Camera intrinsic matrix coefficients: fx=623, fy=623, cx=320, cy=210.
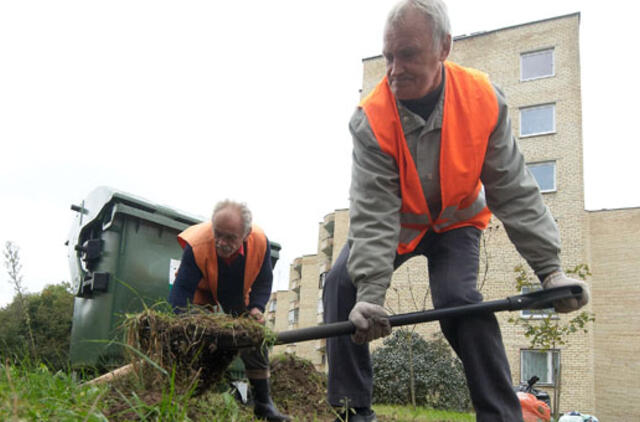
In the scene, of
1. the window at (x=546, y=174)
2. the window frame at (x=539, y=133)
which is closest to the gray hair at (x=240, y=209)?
the window at (x=546, y=174)

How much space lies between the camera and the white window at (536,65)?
2609 cm

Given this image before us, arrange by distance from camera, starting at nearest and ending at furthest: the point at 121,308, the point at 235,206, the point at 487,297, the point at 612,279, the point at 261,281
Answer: the point at 235,206
the point at 261,281
the point at 121,308
the point at 487,297
the point at 612,279

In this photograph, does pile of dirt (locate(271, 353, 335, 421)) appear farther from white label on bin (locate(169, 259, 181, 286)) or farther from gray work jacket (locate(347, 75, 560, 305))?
gray work jacket (locate(347, 75, 560, 305))

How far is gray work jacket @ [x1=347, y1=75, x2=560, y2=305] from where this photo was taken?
2688 mm

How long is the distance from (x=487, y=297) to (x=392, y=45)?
2260 centimetres

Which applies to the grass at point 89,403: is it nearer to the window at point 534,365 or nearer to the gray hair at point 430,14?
the gray hair at point 430,14

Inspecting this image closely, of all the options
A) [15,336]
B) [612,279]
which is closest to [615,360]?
[612,279]

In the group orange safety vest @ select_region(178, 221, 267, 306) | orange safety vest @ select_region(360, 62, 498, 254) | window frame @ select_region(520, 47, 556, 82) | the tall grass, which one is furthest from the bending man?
window frame @ select_region(520, 47, 556, 82)

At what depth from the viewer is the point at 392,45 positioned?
101 inches

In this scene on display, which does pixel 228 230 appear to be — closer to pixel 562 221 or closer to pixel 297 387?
pixel 297 387

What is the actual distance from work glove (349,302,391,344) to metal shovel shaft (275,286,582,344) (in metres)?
0.05

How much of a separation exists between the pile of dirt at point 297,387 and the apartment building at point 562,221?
17.5 metres

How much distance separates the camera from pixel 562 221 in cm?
2394

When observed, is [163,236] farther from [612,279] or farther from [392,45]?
[612,279]
